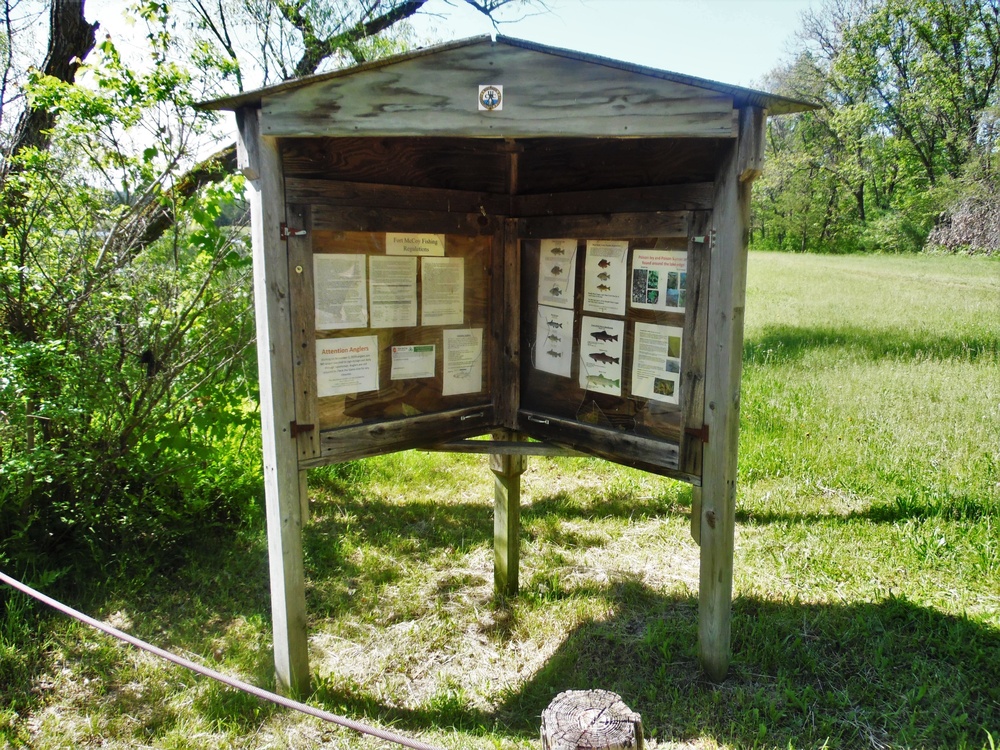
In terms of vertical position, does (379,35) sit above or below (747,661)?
above

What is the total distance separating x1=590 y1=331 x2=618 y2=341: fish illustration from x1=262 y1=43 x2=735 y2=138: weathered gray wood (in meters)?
1.04

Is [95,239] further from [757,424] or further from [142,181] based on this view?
[757,424]

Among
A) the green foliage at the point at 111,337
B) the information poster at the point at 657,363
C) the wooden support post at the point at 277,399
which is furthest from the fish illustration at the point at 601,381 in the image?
the green foliage at the point at 111,337

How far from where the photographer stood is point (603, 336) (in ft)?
11.5

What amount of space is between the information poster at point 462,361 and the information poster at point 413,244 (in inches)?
16.9

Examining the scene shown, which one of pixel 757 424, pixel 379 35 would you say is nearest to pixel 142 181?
pixel 379 35

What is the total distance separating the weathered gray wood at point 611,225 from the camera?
310 centimetres

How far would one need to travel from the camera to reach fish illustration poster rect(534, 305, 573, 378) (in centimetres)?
371

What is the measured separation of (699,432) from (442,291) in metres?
1.46

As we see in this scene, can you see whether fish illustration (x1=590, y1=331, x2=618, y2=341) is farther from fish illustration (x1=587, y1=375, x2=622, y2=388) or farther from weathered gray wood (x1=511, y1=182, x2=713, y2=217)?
weathered gray wood (x1=511, y1=182, x2=713, y2=217)

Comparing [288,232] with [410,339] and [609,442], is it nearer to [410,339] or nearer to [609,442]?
[410,339]

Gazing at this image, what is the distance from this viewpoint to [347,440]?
3303 mm

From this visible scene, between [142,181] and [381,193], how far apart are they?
7.70 ft

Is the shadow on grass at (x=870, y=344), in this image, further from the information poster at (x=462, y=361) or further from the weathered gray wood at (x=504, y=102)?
the weathered gray wood at (x=504, y=102)
